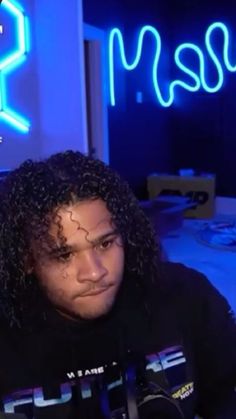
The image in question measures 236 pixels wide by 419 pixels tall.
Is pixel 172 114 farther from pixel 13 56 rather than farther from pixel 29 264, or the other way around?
pixel 29 264

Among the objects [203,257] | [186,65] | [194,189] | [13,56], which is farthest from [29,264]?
[186,65]

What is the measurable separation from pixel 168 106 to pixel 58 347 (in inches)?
190

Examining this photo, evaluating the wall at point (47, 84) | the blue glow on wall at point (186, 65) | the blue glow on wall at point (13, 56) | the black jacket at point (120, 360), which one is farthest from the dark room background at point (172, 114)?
the black jacket at point (120, 360)

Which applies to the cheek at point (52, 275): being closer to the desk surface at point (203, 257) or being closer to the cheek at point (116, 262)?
the cheek at point (116, 262)

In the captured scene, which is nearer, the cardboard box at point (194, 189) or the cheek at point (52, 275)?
the cheek at point (52, 275)

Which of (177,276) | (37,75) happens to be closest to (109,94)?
(37,75)

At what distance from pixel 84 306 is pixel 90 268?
2.1 inches

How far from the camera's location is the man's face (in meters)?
0.59

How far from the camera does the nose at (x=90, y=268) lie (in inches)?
23.0

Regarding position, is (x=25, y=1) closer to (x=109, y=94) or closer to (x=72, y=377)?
(x=109, y=94)

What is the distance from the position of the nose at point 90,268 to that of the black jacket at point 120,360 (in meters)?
0.08

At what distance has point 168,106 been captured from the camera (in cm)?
523

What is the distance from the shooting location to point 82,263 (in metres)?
0.59

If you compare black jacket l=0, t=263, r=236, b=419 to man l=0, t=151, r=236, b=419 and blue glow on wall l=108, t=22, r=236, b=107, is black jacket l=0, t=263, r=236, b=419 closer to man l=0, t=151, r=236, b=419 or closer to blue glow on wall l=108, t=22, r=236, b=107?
man l=0, t=151, r=236, b=419
